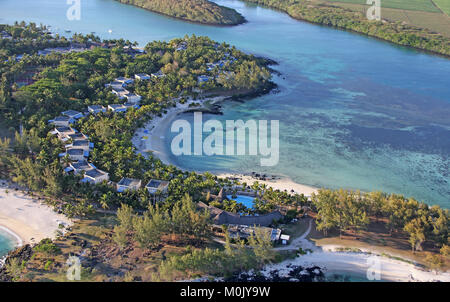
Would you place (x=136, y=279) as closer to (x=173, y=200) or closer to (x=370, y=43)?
(x=173, y=200)

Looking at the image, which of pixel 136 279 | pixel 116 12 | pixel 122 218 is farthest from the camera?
pixel 116 12

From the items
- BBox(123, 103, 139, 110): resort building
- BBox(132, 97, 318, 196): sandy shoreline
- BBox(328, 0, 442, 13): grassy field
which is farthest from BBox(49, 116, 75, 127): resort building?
BBox(328, 0, 442, 13): grassy field

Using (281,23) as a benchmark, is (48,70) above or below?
below

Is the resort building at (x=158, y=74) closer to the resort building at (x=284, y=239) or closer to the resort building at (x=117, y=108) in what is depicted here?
the resort building at (x=117, y=108)

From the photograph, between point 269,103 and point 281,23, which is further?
point 281,23

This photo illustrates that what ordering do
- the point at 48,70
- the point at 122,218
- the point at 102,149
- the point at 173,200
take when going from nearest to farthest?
the point at 122,218 → the point at 173,200 → the point at 102,149 → the point at 48,70

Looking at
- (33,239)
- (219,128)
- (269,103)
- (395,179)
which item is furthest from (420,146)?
(33,239)
